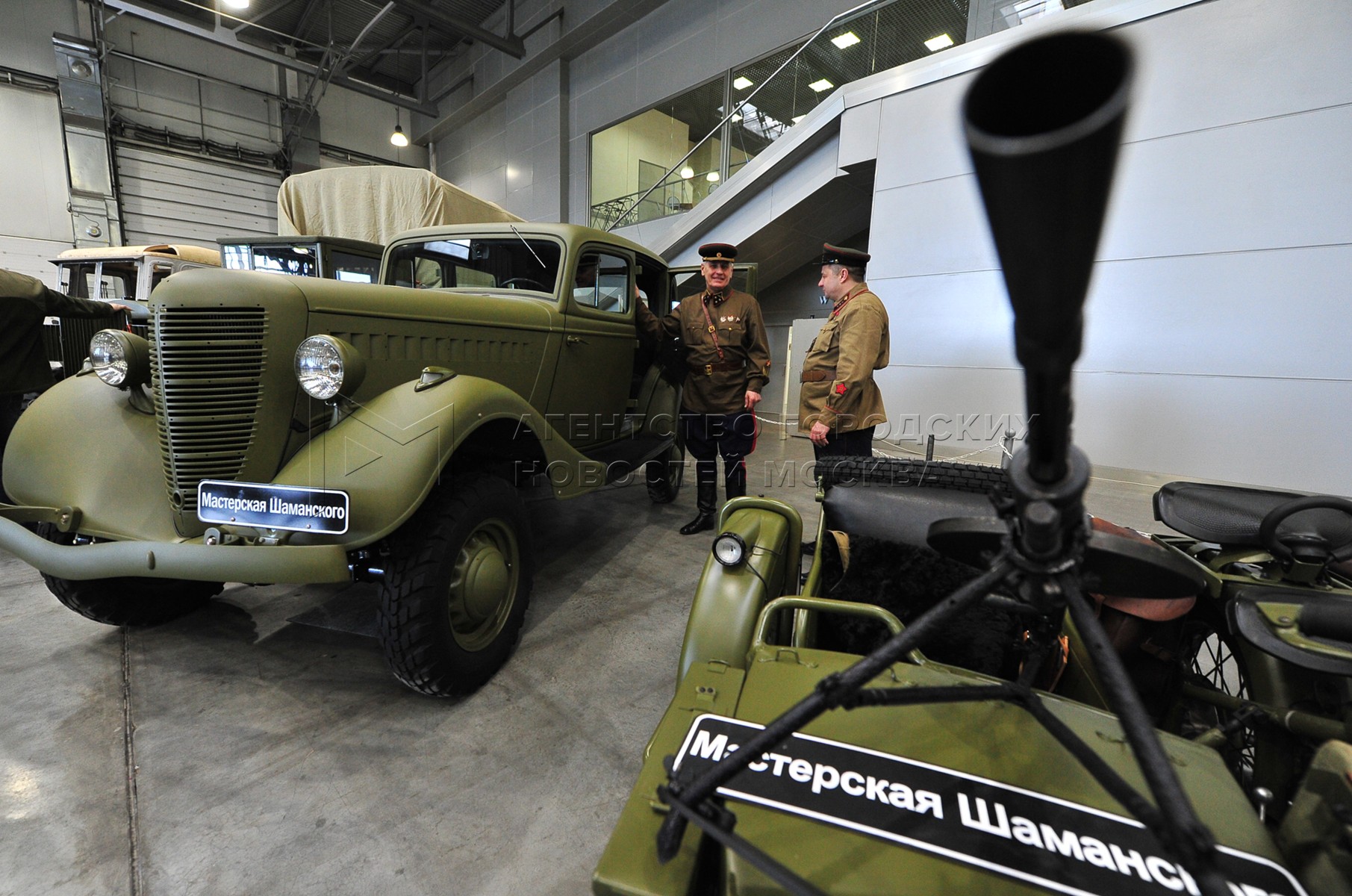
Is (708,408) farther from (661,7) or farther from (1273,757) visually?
(661,7)

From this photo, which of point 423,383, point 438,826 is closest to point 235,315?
point 423,383

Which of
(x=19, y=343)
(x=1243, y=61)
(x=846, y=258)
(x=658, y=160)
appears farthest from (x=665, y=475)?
(x=658, y=160)

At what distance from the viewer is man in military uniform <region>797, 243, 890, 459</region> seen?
284cm

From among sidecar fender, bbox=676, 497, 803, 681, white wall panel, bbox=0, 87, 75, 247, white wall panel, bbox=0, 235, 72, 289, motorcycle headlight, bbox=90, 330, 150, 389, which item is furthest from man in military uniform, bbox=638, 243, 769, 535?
white wall panel, bbox=0, 87, 75, 247

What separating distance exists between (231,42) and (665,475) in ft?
43.6

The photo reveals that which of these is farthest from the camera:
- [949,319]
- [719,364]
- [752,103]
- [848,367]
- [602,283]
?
[752,103]

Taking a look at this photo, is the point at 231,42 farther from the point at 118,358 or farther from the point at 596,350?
the point at 118,358

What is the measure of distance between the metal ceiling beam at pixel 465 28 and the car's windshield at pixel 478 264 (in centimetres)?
975

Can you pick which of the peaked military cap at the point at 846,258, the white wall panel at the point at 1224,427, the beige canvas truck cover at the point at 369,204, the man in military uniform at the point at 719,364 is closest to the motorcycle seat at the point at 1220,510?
the peaked military cap at the point at 846,258

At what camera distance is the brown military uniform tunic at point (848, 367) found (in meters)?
2.84

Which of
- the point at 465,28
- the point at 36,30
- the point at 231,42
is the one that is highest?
the point at 465,28

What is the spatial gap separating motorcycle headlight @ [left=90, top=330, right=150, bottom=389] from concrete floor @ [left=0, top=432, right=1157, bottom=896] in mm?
1022

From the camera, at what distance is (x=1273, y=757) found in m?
1.12

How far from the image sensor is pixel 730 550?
143 centimetres
